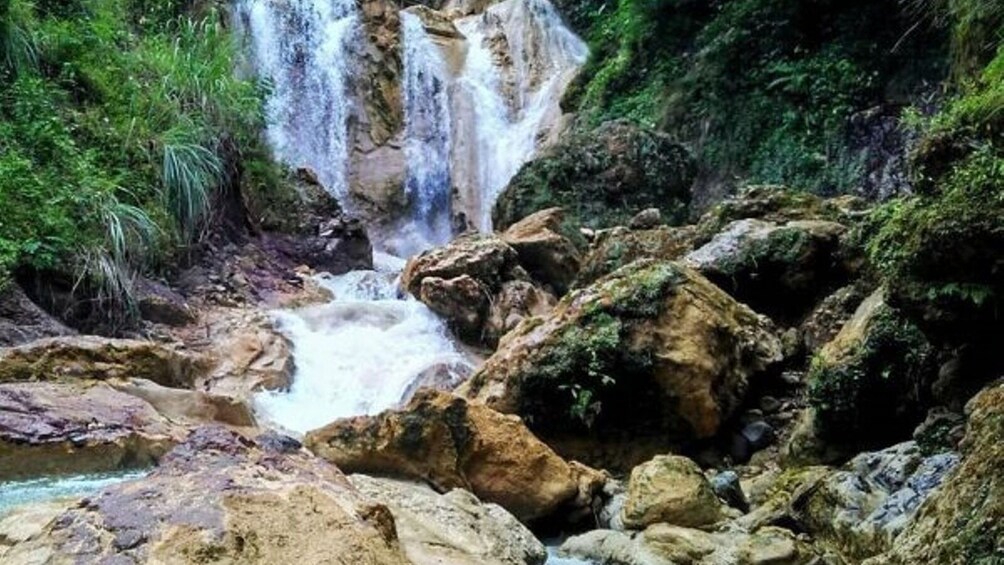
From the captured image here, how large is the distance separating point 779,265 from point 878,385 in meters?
2.31

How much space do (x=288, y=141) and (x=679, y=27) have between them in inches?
274

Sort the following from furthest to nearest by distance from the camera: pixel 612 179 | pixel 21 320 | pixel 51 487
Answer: pixel 612 179 → pixel 21 320 → pixel 51 487

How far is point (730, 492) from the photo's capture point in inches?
196

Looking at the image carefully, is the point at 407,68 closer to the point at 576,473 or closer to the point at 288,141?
the point at 288,141

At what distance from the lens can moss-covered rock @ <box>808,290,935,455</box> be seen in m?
5.20

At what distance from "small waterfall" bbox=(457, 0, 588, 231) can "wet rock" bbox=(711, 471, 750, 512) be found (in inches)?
418

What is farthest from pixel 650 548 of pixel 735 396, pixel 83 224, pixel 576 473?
pixel 83 224

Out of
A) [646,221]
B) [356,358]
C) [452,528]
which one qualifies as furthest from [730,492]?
[646,221]

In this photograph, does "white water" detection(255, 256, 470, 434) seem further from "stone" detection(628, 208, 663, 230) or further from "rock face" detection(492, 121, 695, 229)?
"rock face" detection(492, 121, 695, 229)

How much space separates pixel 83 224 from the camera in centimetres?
766

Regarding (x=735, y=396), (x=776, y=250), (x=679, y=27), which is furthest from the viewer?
(x=679, y=27)

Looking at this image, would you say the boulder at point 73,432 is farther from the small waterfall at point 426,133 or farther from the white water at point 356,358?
the small waterfall at point 426,133

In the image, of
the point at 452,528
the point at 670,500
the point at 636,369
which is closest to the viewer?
the point at 452,528

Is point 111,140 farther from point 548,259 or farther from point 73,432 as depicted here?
point 73,432
